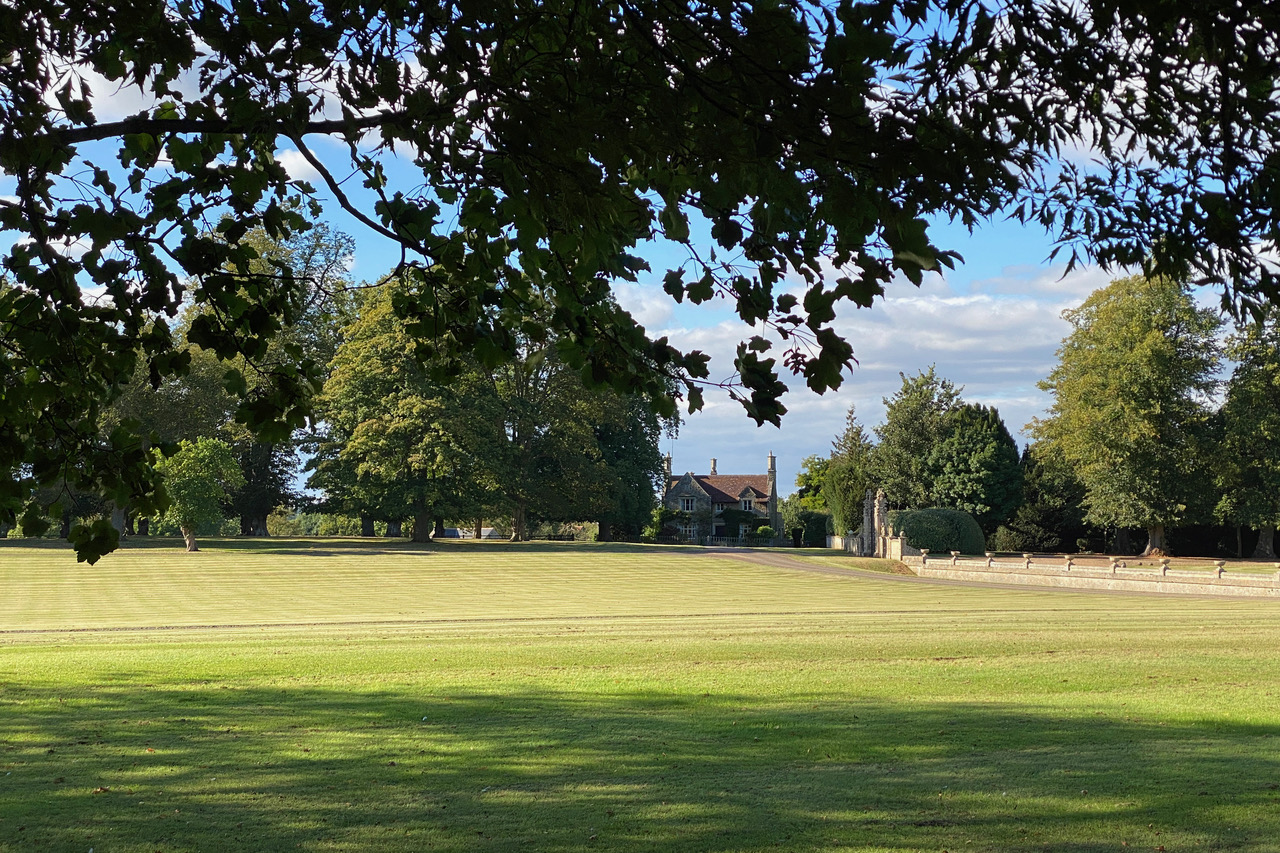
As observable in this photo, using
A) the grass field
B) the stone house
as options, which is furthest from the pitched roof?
the grass field

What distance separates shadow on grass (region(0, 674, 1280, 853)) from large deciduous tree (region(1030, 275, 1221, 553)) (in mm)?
49069

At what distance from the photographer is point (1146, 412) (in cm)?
5325

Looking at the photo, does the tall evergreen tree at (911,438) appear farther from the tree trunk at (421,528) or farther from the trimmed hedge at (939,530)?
the tree trunk at (421,528)

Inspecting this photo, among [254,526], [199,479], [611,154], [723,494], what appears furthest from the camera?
[723,494]

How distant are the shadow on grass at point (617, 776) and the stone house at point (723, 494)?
3356 inches

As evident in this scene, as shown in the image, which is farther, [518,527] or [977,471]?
[518,527]

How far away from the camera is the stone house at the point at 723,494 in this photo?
101m

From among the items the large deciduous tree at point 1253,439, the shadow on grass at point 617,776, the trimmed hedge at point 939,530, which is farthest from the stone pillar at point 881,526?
the shadow on grass at point 617,776

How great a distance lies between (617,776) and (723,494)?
103207mm

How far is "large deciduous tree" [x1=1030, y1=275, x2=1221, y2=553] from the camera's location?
53750 mm

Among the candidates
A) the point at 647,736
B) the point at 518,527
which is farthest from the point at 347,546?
the point at 647,736

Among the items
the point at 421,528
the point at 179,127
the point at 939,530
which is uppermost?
the point at 179,127

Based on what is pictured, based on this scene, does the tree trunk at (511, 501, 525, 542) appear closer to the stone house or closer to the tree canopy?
the stone house

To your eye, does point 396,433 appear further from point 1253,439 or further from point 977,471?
point 1253,439
